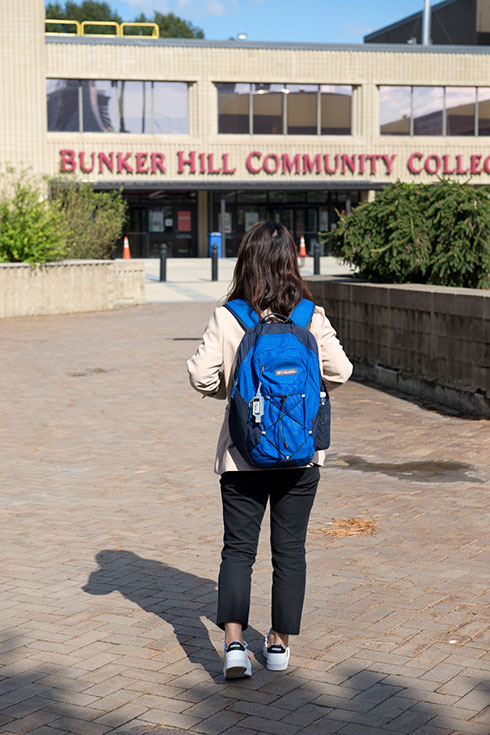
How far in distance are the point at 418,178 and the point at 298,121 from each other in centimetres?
566

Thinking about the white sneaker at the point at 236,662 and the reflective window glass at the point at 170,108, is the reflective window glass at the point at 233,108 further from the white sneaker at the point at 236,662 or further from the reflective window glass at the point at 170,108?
the white sneaker at the point at 236,662

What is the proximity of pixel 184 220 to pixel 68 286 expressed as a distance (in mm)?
24125

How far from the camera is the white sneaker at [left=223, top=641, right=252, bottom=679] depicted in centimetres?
394

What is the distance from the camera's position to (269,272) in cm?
386

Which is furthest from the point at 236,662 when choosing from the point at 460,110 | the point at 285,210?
the point at 460,110

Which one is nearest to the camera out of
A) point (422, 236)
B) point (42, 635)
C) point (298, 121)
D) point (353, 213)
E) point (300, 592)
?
point (300, 592)

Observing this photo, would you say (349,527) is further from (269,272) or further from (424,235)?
(424,235)

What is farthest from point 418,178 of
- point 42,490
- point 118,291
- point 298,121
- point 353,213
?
point 42,490

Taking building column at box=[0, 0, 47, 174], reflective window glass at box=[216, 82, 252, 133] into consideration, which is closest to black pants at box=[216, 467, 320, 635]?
building column at box=[0, 0, 47, 174]

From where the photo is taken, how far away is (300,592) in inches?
159

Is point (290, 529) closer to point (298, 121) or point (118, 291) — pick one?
point (118, 291)

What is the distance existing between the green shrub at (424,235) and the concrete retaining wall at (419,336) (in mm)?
469

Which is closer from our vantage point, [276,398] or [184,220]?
[276,398]

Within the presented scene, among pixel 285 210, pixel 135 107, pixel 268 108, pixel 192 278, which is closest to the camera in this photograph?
pixel 192 278
